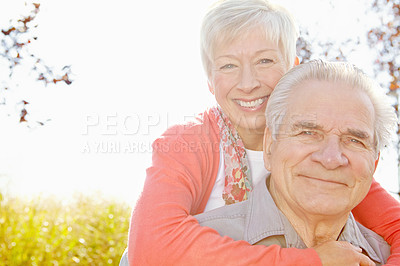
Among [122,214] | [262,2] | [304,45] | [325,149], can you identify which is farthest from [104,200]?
[325,149]

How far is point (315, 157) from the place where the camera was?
6.30 ft

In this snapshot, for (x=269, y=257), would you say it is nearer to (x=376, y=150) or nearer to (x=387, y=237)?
(x=376, y=150)

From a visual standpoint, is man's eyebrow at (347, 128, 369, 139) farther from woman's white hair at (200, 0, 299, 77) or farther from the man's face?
woman's white hair at (200, 0, 299, 77)

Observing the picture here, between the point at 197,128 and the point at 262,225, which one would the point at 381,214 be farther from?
the point at 197,128

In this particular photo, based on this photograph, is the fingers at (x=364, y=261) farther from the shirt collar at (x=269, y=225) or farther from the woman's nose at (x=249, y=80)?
the woman's nose at (x=249, y=80)

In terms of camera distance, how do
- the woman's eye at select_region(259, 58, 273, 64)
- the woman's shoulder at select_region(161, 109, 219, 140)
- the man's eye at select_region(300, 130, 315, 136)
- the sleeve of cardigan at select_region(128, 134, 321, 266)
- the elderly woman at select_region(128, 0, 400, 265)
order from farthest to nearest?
the woman's eye at select_region(259, 58, 273, 64), the woman's shoulder at select_region(161, 109, 219, 140), the elderly woman at select_region(128, 0, 400, 265), the man's eye at select_region(300, 130, 315, 136), the sleeve of cardigan at select_region(128, 134, 321, 266)

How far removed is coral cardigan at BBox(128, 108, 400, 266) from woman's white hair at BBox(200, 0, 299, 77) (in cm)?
50

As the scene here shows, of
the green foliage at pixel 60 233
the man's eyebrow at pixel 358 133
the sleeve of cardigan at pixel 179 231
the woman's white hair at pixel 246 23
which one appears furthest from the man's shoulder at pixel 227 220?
the green foliage at pixel 60 233

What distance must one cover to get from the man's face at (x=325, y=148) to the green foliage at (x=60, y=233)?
3.46 metres

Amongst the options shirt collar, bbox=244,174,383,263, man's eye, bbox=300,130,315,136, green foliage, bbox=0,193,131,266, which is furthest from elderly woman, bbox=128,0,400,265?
green foliage, bbox=0,193,131,266

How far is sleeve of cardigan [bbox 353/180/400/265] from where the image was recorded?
2311mm

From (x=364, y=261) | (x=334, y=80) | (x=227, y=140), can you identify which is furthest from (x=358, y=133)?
(x=227, y=140)

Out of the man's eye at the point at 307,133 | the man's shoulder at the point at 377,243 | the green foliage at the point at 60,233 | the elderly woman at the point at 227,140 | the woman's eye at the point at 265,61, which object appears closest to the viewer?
the man's eye at the point at 307,133

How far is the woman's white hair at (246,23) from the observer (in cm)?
247
